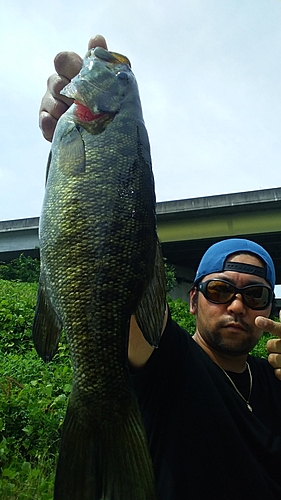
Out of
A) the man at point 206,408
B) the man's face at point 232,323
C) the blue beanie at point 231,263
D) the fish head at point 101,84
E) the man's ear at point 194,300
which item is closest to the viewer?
the fish head at point 101,84

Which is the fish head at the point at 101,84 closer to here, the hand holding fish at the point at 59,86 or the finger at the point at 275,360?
the hand holding fish at the point at 59,86

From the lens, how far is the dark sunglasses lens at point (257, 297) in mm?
2793

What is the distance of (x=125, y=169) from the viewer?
5.61 ft

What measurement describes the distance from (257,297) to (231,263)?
272mm

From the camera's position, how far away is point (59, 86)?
1996 millimetres

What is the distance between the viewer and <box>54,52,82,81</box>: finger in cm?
197

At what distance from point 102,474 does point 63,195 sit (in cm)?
98

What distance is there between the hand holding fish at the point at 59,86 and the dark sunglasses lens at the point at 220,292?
1.41 m

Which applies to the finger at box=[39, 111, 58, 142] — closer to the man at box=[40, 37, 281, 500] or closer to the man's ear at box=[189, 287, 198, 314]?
the man at box=[40, 37, 281, 500]

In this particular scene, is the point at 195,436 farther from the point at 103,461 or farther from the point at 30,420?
the point at 30,420

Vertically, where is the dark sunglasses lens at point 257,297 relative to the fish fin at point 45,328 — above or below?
above

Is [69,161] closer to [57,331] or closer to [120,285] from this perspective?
[120,285]

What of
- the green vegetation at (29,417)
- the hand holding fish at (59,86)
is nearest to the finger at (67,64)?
the hand holding fish at (59,86)

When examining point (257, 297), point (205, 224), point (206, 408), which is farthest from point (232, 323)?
point (205, 224)
